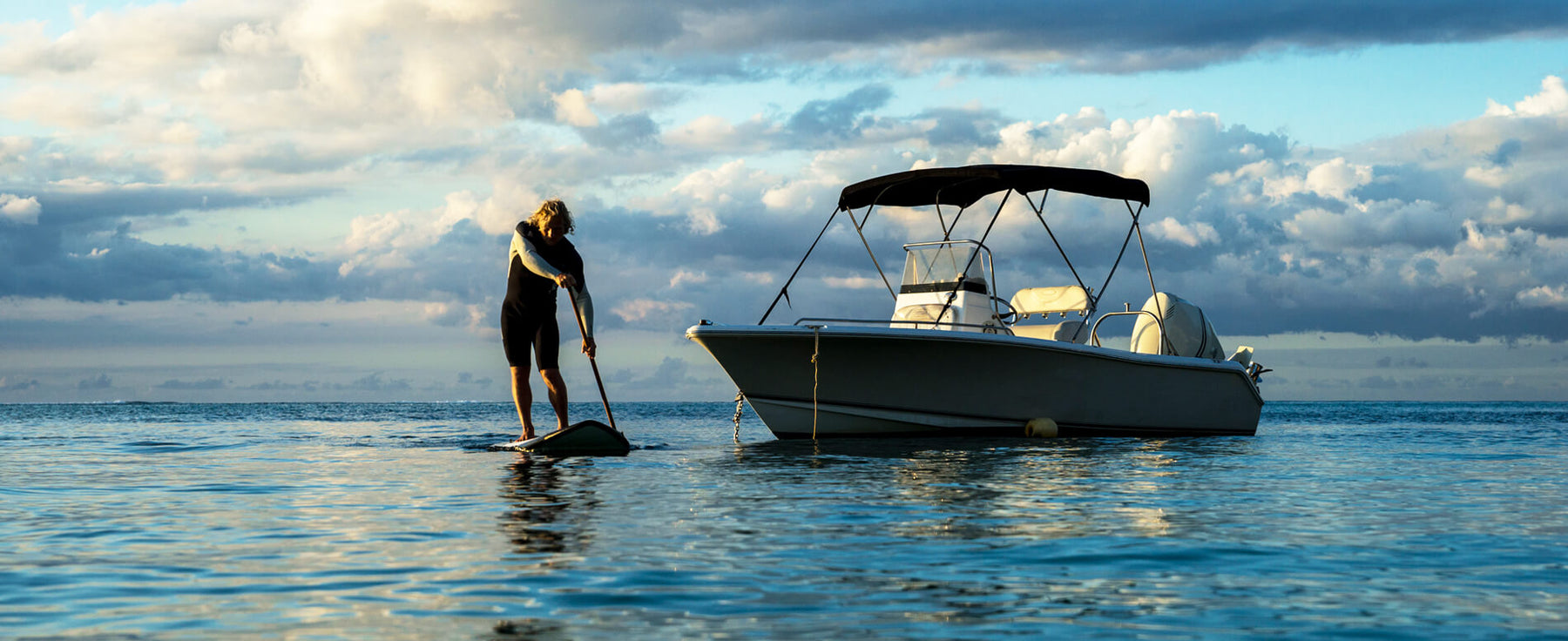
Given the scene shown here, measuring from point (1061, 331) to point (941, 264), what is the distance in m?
1.89

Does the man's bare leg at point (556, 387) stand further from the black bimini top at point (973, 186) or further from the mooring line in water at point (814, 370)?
the black bimini top at point (973, 186)

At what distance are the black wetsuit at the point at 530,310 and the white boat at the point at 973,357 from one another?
11.1 feet

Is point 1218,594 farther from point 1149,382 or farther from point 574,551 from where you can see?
point 1149,382

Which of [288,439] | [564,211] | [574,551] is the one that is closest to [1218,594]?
[574,551]

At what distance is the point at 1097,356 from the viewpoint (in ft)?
44.1

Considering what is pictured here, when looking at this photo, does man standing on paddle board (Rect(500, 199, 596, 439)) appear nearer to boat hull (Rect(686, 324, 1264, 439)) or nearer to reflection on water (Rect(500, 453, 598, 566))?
reflection on water (Rect(500, 453, 598, 566))

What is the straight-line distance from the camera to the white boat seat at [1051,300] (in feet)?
47.7

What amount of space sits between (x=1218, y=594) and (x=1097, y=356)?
1007 cm

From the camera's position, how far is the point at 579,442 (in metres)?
9.51

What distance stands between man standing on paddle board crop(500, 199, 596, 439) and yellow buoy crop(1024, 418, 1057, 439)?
19.7ft

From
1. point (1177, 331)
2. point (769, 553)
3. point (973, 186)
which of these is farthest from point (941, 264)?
point (769, 553)

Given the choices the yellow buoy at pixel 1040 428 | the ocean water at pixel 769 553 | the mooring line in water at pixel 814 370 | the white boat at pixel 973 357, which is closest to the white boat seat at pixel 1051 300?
the white boat at pixel 973 357

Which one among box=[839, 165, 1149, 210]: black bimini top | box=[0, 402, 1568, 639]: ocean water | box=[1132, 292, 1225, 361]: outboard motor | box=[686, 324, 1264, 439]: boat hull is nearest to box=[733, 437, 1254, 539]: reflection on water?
box=[0, 402, 1568, 639]: ocean water

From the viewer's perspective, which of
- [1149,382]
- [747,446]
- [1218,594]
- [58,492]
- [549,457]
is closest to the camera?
[1218,594]
